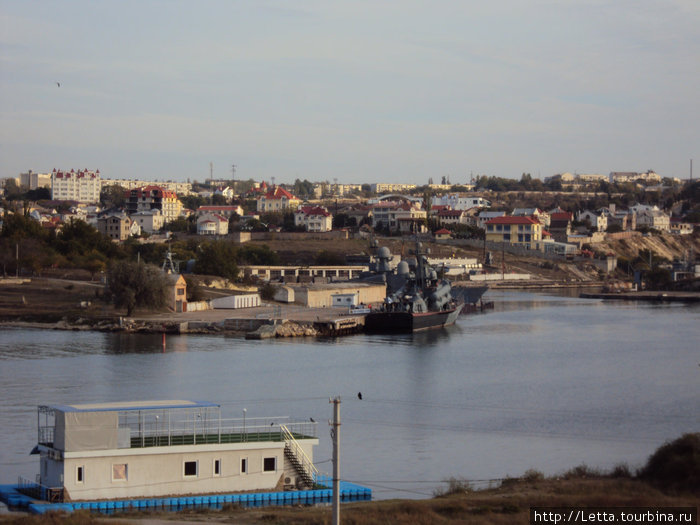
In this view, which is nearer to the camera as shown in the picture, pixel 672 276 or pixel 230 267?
pixel 230 267

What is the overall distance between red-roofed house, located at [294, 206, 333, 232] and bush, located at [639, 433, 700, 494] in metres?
76.4

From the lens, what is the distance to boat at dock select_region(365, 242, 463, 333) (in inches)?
1909

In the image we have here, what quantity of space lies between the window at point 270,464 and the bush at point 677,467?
5.94 metres

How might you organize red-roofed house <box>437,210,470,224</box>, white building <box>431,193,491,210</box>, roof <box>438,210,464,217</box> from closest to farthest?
red-roofed house <box>437,210,470,224</box>, roof <box>438,210,464,217</box>, white building <box>431,193,491,210</box>

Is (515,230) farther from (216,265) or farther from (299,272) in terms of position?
(216,265)

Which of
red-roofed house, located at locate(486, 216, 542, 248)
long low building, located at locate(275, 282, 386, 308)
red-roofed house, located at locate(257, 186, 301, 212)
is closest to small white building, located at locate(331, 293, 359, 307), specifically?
long low building, located at locate(275, 282, 386, 308)

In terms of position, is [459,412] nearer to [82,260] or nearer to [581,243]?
[82,260]

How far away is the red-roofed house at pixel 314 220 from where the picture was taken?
95.2 meters

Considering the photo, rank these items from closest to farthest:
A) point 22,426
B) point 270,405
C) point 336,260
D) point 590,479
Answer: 1. point 590,479
2. point 22,426
3. point 270,405
4. point 336,260

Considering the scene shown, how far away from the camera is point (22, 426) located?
22.1 metres

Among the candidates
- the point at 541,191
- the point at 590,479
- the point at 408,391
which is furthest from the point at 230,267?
the point at 541,191

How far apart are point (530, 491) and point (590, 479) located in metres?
1.39

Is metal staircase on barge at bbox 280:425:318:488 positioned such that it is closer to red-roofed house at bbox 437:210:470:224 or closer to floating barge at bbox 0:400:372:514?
floating barge at bbox 0:400:372:514

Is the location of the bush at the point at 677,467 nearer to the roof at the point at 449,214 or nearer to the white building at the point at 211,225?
the white building at the point at 211,225
